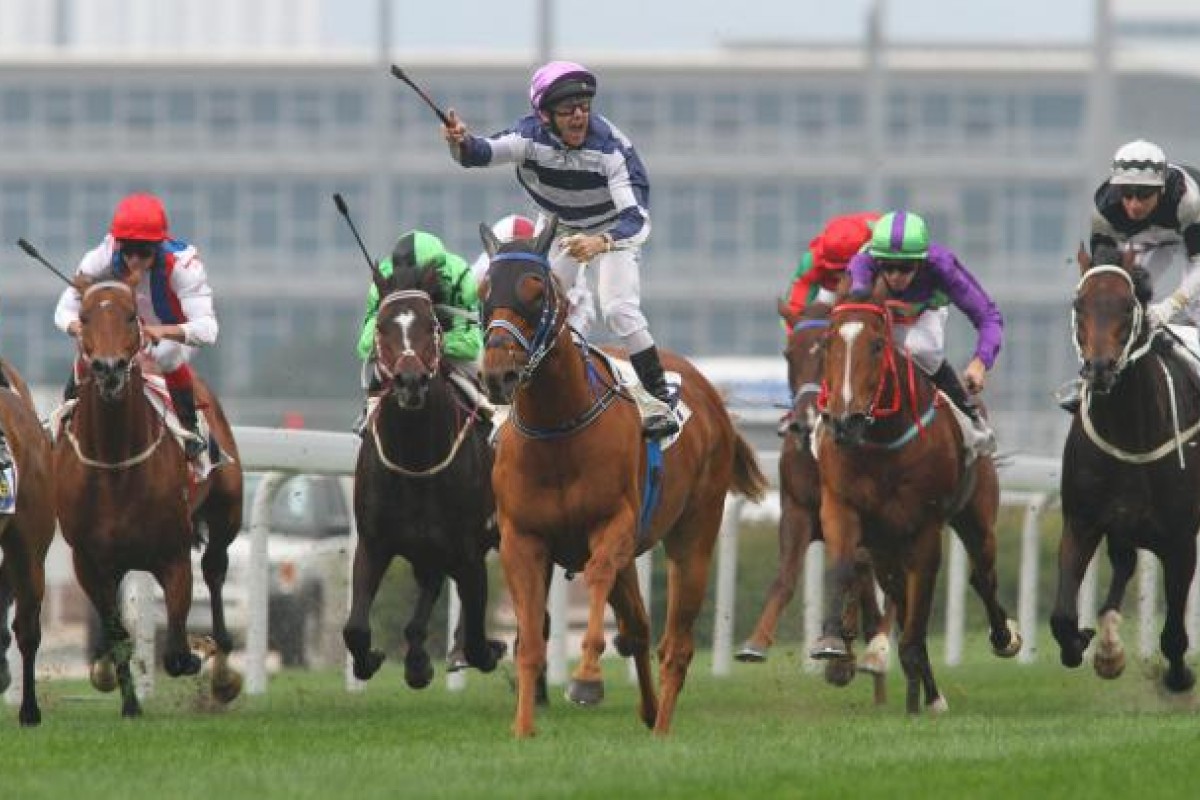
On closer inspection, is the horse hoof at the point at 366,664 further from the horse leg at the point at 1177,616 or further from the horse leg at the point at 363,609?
the horse leg at the point at 1177,616

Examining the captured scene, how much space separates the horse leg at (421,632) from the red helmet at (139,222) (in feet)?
5.29

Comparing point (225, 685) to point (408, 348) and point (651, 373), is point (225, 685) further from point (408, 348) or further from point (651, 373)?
point (651, 373)

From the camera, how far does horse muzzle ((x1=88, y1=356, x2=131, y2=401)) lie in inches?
447

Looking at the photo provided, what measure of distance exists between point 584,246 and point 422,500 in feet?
6.61

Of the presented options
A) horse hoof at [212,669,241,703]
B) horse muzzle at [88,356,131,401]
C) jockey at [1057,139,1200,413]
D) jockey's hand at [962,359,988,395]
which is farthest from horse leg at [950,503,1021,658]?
horse muzzle at [88,356,131,401]

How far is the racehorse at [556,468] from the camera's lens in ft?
32.2

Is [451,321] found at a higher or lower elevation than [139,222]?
lower

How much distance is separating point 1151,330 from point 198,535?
3.88m

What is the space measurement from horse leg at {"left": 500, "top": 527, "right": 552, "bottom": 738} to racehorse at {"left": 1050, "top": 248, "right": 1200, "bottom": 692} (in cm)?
250

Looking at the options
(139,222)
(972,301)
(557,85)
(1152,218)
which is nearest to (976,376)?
(972,301)

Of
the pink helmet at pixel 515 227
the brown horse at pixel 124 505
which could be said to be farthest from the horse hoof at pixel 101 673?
the pink helmet at pixel 515 227

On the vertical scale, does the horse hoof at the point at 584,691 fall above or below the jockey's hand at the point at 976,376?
below

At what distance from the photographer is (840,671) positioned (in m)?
13.1

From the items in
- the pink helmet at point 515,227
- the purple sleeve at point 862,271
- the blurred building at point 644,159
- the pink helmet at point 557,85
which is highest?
the pink helmet at point 557,85
